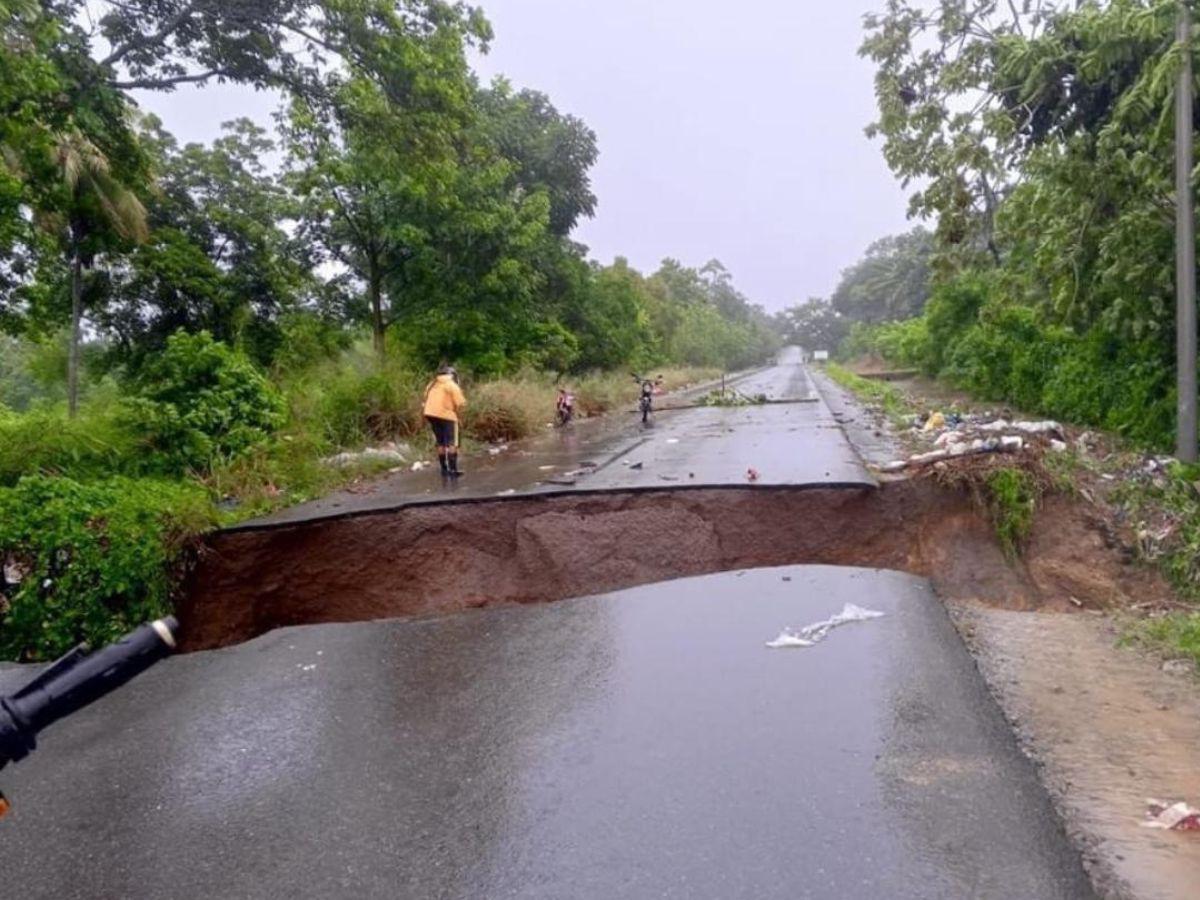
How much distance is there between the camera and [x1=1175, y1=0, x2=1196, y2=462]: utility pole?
28.5 ft

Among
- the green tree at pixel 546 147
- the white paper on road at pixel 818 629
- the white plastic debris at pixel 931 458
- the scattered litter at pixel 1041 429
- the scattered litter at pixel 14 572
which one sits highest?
the green tree at pixel 546 147

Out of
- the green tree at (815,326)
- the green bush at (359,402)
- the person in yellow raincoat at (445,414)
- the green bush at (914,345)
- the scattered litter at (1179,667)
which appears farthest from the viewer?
the green tree at (815,326)

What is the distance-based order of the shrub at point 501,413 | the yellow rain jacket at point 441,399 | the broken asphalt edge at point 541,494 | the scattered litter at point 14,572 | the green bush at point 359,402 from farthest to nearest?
the shrub at point 501,413
the green bush at point 359,402
the yellow rain jacket at point 441,399
the broken asphalt edge at point 541,494
the scattered litter at point 14,572

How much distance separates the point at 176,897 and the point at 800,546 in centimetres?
626

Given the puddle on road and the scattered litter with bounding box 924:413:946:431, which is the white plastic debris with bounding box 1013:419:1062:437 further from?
the puddle on road

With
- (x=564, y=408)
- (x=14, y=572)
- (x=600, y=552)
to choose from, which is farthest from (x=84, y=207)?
(x=600, y=552)

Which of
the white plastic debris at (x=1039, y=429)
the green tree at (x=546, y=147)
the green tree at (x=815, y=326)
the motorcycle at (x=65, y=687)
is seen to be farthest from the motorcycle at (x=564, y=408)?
the green tree at (x=815, y=326)

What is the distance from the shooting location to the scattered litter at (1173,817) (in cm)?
325

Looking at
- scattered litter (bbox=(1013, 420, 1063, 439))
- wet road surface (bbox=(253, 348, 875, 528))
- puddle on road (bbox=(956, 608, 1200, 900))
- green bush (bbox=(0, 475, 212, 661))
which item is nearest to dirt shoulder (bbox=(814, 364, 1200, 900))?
puddle on road (bbox=(956, 608, 1200, 900))

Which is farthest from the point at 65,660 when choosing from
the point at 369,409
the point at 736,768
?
the point at 369,409

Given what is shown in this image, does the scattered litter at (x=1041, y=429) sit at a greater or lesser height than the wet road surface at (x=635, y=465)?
lesser

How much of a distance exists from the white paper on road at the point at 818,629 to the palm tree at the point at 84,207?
9.77 meters

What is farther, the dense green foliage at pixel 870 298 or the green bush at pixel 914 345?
the dense green foliage at pixel 870 298

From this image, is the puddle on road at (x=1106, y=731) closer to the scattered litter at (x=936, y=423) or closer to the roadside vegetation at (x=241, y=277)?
the roadside vegetation at (x=241, y=277)
